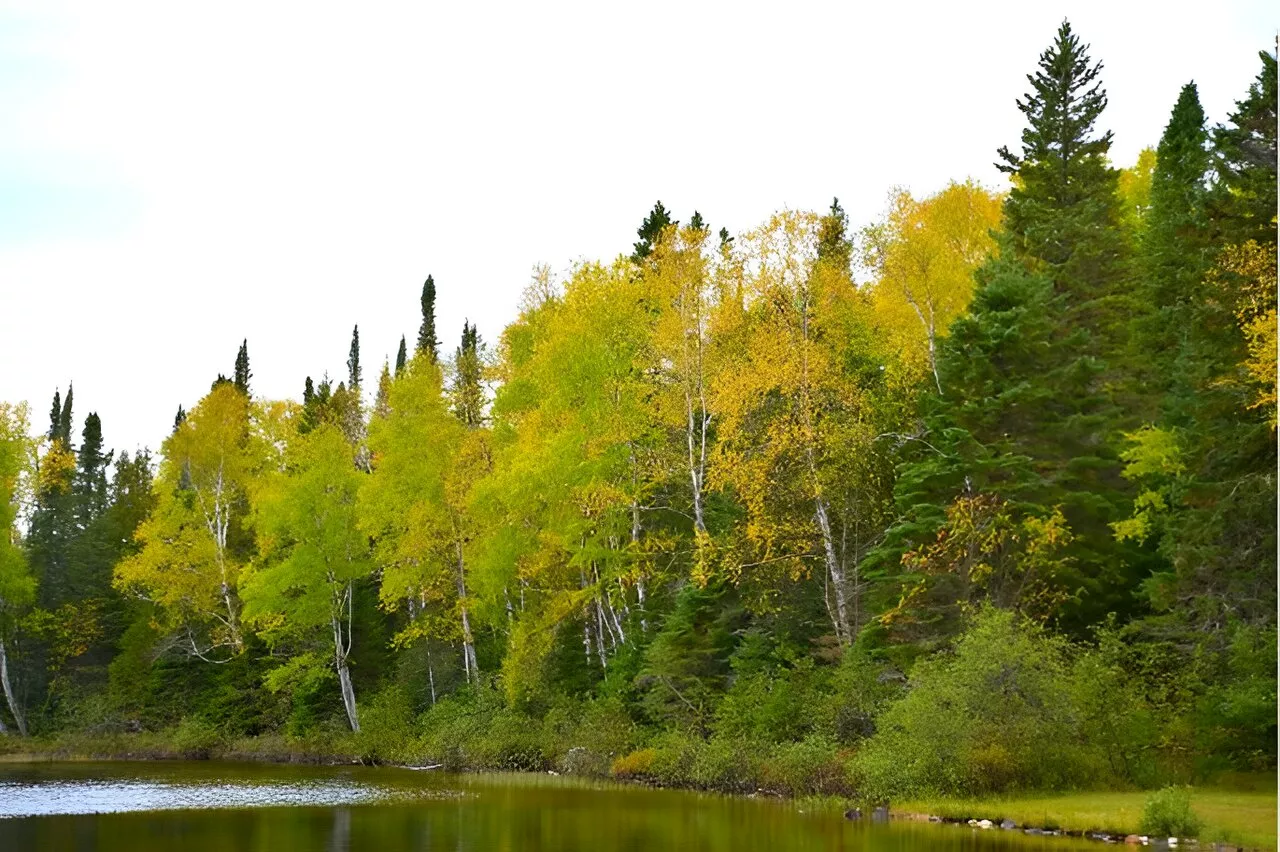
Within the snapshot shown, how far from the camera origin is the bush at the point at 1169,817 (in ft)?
69.1

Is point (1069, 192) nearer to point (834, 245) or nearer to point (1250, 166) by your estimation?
point (834, 245)

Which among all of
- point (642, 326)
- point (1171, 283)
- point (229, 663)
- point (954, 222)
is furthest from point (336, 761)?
point (1171, 283)

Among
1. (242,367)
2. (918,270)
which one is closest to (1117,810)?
(918,270)

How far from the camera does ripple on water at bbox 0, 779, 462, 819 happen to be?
31906 millimetres

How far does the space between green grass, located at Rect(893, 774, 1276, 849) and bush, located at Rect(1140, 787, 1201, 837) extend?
257 millimetres

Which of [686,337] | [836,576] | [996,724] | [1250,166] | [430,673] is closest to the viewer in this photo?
[1250,166]

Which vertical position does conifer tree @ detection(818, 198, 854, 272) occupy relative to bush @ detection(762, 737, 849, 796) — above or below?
above

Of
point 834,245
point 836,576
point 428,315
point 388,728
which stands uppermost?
point 428,315

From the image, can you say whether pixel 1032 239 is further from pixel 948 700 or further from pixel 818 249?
pixel 948 700

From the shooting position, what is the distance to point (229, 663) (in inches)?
2210

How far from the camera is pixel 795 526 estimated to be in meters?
34.9

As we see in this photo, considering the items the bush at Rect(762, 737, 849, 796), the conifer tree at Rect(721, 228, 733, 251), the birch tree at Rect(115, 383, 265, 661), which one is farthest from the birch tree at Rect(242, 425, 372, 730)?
the bush at Rect(762, 737, 849, 796)

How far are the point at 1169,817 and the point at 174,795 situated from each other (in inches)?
1032

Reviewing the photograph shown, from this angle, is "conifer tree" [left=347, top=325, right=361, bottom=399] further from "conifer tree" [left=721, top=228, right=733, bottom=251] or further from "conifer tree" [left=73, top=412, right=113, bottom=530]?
"conifer tree" [left=721, top=228, right=733, bottom=251]
